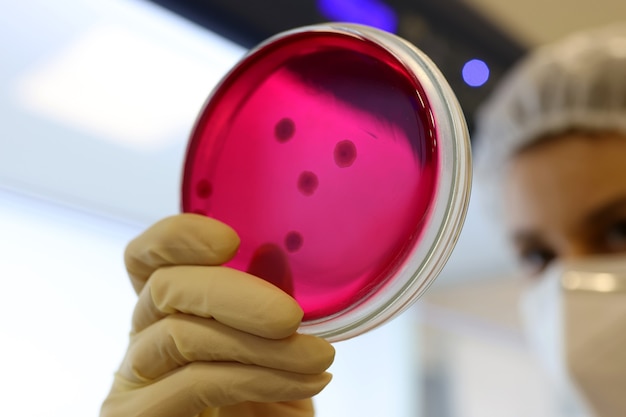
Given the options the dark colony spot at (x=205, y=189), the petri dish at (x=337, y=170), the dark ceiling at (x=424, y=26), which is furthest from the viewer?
the dark ceiling at (x=424, y=26)

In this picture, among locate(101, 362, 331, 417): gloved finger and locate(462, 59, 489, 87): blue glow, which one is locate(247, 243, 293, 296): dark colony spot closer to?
locate(101, 362, 331, 417): gloved finger

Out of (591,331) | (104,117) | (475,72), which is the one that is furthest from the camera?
(475,72)

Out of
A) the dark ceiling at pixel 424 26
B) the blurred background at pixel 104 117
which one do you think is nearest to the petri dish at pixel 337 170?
the blurred background at pixel 104 117

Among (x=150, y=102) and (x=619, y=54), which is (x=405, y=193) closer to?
(x=150, y=102)

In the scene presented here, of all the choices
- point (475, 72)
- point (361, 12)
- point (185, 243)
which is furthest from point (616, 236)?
point (185, 243)

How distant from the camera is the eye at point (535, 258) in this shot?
1592 mm

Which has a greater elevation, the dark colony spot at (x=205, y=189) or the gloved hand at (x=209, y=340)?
the dark colony spot at (x=205, y=189)

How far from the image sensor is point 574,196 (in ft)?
4.71

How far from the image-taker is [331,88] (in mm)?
659

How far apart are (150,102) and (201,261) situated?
905 mm

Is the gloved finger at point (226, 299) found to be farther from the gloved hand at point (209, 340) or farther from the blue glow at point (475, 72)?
the blue glow at point (475, 72)

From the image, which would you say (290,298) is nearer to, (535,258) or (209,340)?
(209,340)

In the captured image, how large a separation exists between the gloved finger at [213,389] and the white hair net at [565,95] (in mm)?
1149

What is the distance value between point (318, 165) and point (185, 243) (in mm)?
172
